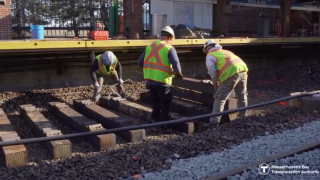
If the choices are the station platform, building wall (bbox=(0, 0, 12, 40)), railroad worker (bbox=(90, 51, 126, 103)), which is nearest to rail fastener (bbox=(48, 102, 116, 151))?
railroad worker (bbox=(90, 51, 126, 103))

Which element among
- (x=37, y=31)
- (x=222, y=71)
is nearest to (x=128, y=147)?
(x=222, y=71)

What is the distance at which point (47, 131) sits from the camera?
622cm

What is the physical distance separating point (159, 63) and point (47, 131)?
7.02 ft

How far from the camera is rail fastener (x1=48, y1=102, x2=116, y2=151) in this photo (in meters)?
5.91

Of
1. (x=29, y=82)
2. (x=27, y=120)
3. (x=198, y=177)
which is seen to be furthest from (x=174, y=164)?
(x=29, y=82)

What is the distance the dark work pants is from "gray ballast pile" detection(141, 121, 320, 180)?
1.69 meters

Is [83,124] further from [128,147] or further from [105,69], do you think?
[105,69]

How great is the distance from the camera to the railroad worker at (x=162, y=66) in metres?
6.52

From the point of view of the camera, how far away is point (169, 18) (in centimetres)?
1541

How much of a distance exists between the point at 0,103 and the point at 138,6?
254 inches

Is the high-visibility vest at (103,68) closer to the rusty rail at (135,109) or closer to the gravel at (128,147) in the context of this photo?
the rusty rail at (135,109)

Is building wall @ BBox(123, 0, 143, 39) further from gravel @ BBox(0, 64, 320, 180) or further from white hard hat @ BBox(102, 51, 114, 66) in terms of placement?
white hard hat @ BBox(102, 51, 114, 66)

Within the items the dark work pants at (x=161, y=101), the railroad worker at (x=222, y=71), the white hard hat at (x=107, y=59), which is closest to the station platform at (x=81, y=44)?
the white hard hat at (x=107, y=59)

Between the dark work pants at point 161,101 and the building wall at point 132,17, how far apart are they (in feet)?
23.3
